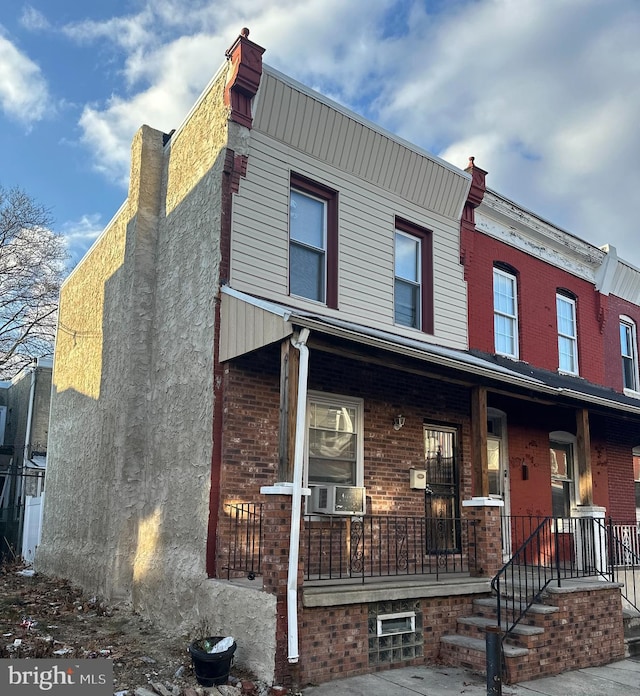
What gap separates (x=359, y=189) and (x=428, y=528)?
5327 millimetres

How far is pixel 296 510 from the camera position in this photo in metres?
6.80

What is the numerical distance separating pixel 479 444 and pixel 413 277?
136 inches

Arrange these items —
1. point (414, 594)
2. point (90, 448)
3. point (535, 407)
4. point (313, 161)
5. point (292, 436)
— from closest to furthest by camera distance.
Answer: point (292, 436) < point (414, 594) < point (313, 161) < point (90, 448) < point (535, 407)

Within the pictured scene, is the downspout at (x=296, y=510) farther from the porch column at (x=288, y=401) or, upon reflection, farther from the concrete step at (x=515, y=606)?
the concrete step at (x=515, y=606)

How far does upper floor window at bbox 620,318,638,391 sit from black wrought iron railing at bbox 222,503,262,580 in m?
10.8

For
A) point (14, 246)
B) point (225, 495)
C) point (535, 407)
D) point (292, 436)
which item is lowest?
point (225, 495)

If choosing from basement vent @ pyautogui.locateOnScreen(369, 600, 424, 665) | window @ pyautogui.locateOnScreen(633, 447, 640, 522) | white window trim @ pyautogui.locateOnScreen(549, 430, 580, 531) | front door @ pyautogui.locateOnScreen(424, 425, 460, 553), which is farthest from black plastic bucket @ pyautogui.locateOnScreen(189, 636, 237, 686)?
window @ pyautogui.locateOnScreen(633, 447, 640, 522)

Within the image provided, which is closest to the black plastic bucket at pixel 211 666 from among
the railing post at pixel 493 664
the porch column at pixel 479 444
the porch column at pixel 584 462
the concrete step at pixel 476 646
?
the railing post at pixel 493 664

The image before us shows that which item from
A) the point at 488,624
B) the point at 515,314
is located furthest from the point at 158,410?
the point at 515,314

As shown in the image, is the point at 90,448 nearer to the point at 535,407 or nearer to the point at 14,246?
the point at 535,407

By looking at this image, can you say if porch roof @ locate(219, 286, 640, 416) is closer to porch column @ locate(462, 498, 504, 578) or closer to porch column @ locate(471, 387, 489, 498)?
porch column @ locate(471, 387, 489, 498)

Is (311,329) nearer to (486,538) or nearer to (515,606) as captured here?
(486,538)

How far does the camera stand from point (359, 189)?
10.6 m

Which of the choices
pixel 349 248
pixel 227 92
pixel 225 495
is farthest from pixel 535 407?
pixel 227 92
